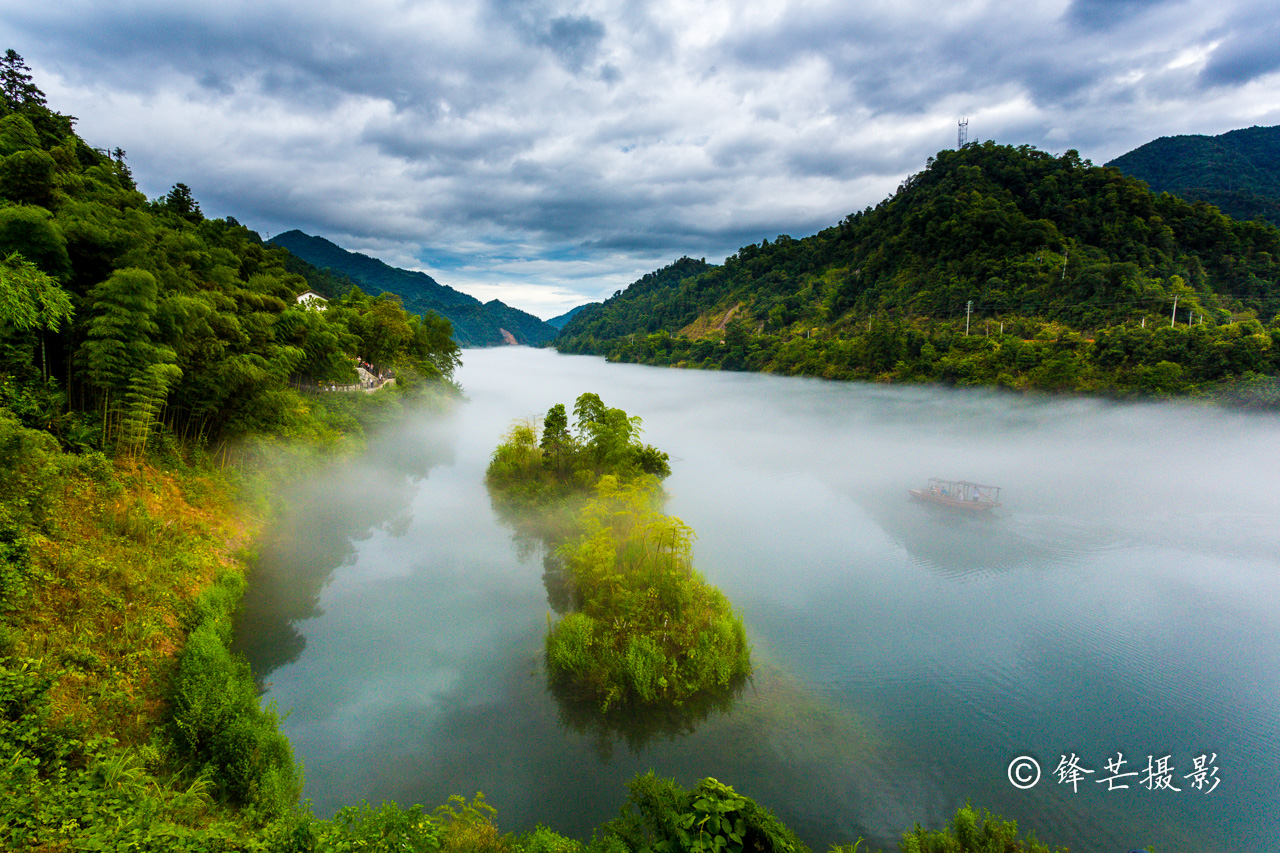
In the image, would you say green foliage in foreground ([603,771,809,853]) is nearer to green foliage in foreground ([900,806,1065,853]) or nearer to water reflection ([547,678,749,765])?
green foliage in foreground ([900,806,1065,853])

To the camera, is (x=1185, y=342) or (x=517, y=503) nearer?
(x=517, y=503)

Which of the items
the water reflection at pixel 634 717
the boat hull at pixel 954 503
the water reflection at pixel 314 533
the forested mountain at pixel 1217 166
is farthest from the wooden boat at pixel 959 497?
the forested mountain at pixel 1217 166

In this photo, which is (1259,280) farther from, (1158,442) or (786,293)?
(786,293)

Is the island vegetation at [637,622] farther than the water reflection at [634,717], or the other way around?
the island vegetation at [637,622]

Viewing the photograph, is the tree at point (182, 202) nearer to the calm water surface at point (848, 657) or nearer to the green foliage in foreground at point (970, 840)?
the calm water surface at point (848, 657)

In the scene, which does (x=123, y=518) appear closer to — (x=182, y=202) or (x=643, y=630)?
(x=643, y=630)

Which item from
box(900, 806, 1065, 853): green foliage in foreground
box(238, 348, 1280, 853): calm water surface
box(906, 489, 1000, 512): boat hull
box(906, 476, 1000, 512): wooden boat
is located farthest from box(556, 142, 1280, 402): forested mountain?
box(900, 806, 1065, 853): green foliage in foreground

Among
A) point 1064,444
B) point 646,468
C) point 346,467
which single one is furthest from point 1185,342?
point 346,467

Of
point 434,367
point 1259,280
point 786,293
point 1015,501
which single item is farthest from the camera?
point 786,293
